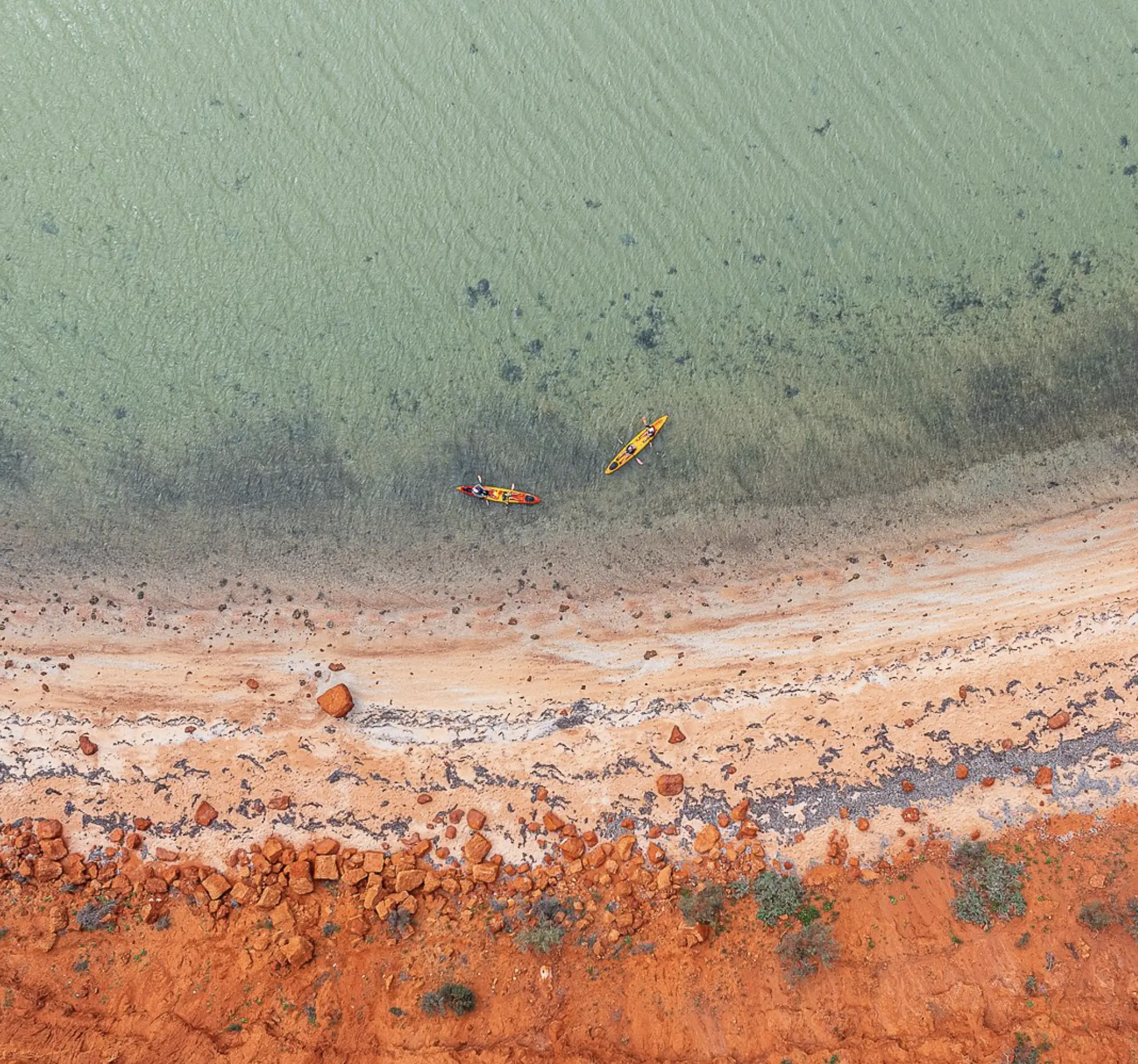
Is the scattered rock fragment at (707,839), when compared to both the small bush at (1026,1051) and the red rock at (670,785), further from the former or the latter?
the small bush at (1026,1051)

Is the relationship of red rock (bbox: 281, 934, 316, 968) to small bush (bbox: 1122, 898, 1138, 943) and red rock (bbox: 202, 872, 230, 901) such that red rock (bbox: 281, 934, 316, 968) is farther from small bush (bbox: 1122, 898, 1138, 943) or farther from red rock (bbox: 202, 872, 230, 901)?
small bush (bbox: 1122, 898, 1138, 943)

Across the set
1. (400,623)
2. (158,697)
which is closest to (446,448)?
(400,623)

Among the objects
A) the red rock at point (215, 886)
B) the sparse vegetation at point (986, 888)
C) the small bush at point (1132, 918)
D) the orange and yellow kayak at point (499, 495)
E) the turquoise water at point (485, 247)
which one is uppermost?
the turquoise water at point (485, 247)

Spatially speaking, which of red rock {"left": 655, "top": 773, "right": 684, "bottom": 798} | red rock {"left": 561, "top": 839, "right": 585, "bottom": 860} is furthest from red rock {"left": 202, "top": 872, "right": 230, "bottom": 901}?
red rock {"left": 655, "top": 773, "right": 684, "bottom": 798}

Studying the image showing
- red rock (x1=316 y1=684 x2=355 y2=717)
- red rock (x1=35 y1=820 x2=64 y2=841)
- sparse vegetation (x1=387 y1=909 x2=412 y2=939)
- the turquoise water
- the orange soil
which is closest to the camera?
the orange soil

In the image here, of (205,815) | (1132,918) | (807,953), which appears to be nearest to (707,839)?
(807,953)

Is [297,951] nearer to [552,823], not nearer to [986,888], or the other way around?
[552,823]

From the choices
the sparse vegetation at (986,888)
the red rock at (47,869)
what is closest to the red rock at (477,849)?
the red rock at (47,869)
